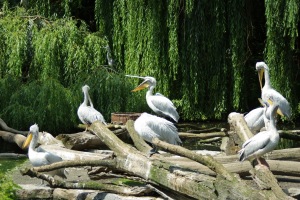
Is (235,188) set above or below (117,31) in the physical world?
below

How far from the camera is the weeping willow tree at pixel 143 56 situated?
28.4 ft

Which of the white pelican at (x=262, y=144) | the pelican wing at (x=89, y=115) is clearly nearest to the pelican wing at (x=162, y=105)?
the pelican wing at (x=89, y=115)

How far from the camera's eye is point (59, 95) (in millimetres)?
8461

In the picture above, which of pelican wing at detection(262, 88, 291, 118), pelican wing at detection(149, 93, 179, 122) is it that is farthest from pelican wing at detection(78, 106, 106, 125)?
pelican wing at detection(262, 88, 291, 118)

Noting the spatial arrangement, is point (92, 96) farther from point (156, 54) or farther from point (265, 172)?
point (265, 172)

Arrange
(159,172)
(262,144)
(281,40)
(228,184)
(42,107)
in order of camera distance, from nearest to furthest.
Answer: (228,184), (262,144), (159,172), (42,107), (281,40)

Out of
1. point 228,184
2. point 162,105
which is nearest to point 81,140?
point 162,105

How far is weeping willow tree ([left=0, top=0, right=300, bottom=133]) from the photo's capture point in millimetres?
8648

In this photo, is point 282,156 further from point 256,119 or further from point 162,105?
point 162,105

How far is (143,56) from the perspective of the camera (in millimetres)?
10445

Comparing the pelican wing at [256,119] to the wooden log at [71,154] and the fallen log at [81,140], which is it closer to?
the wooden log at [71,154]

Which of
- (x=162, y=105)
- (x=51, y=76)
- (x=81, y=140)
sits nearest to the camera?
(x=162, y=105)

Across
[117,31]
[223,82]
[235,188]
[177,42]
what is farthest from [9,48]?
[235,188]

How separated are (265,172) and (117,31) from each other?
859 centimetres
